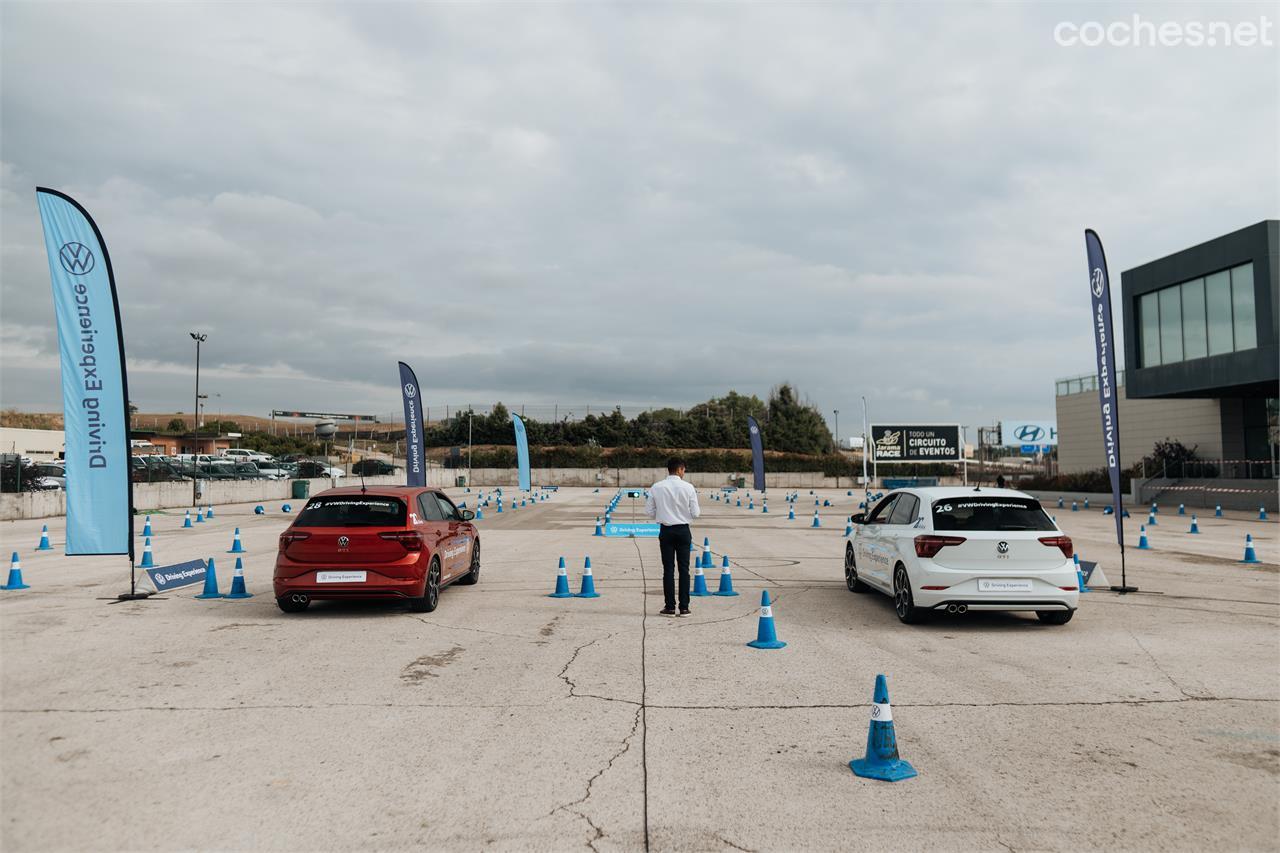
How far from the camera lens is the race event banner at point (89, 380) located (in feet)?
36.4

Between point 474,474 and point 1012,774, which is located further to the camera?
point 474,474

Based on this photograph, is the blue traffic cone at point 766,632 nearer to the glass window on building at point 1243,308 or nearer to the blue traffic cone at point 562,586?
the blue traffic cone at point 562,586

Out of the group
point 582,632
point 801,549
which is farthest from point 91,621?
point 801,549

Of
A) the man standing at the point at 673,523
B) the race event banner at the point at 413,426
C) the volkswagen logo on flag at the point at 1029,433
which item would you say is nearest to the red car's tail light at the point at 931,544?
the man standing at the point at 673,523

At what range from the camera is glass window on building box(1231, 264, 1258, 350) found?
1414 inches

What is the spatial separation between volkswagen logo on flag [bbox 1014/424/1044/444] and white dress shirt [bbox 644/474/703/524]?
228 ft

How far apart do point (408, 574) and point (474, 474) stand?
68913 mm

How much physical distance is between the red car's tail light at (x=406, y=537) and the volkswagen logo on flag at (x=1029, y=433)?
7070 cm

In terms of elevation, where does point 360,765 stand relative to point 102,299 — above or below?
below

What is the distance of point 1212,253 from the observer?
3816 centimetres

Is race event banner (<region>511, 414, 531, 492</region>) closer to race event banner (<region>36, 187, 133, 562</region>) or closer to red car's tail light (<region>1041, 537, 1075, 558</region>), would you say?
race event banner (<region>36, 187, 133, 562</region>)

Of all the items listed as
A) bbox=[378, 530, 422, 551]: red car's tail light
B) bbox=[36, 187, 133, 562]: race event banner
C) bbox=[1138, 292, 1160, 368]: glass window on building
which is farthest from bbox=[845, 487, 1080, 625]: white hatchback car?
bbox=[1138, 292, 1160, 368]: glass window on building

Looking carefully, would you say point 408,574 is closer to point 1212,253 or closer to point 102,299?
point 102,299

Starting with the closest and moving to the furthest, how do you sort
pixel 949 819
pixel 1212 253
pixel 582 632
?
pixel 949 819 → pixel 582 632 → pixel 1212 253
